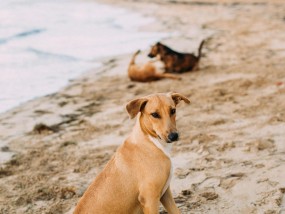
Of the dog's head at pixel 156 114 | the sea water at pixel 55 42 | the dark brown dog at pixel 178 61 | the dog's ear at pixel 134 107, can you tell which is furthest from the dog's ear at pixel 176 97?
the dark brown dog at pixel 178 61

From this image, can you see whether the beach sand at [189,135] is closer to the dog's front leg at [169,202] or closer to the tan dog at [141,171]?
the dog's front leg at [169,202]

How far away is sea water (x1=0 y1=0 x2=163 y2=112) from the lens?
9672 mm

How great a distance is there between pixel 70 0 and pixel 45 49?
1591cm

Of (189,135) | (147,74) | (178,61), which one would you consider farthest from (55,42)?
(189,135)

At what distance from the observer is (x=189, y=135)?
234 inches

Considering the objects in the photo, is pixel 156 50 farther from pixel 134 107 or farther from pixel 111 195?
pixel 111 195

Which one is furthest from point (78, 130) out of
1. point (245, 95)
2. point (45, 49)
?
point (45, 49)

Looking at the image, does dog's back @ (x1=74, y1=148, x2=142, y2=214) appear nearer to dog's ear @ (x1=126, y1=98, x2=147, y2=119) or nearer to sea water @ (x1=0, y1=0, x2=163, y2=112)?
dog's ear @ (x1=126, y1=98, x2=147, y2=119)

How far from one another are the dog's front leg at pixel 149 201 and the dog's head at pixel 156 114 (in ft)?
1.36

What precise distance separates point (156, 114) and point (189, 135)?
2.30 meters

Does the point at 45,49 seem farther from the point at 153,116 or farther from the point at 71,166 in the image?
the point at 153,116

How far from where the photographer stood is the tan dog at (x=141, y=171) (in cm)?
358

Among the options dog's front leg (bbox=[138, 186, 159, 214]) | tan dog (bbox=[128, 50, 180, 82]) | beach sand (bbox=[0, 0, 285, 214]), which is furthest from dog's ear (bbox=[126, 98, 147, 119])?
tan dog (bbox=[128, 50, 180, 82])

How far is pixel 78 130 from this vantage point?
6.57m
